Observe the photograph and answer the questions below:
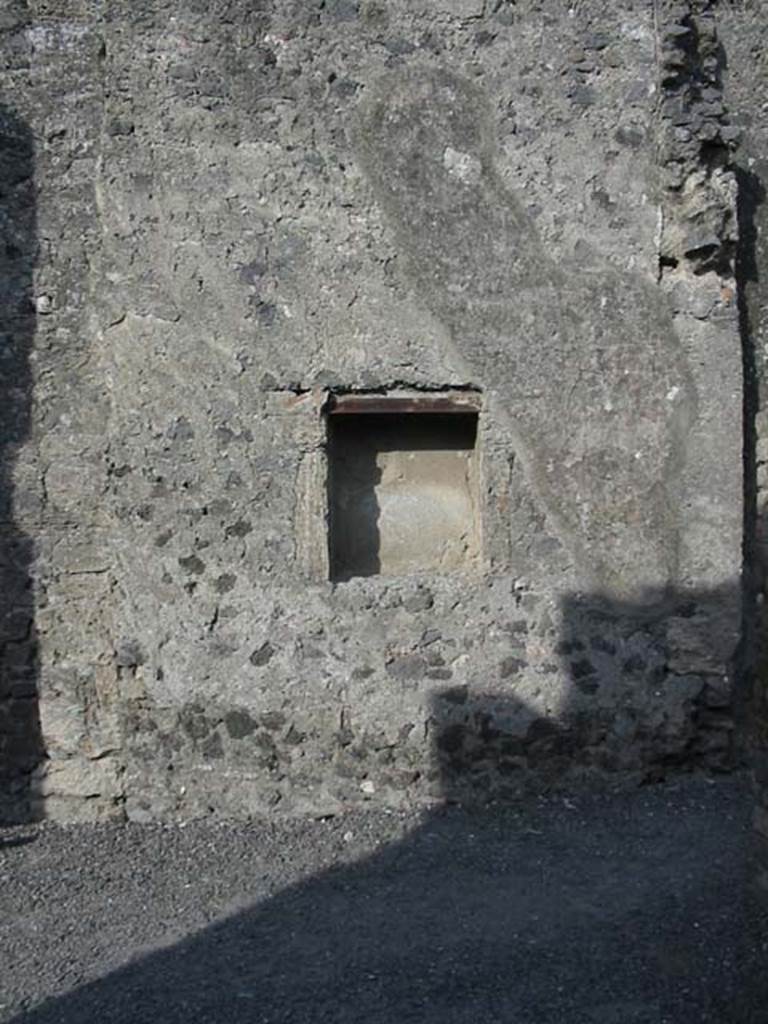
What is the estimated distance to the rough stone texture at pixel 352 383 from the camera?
5125 millimetres

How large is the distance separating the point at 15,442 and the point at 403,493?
195 cm

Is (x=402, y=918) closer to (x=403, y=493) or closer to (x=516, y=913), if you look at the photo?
(x=516, y=913)

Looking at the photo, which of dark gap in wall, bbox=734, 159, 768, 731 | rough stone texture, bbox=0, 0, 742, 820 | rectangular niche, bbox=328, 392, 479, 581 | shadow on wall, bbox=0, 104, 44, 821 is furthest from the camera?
dark gap in wall, bbox=734, 159, 768, 731

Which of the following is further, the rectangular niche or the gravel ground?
the rectangular niche

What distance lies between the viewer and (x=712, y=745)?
213 inches

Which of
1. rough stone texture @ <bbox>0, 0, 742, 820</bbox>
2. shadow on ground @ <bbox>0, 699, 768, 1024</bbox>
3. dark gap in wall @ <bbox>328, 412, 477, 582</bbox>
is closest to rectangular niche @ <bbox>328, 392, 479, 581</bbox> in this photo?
dark gap in wall @ <bbox>328, 412, 477, 582</bbox>

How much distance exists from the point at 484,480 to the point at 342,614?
96cm

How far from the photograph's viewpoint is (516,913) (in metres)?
4.13

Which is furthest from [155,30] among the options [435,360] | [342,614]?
[342,614]

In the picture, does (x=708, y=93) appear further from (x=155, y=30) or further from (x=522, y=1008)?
(x=522, y=1008)

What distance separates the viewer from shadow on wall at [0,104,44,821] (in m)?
5.23

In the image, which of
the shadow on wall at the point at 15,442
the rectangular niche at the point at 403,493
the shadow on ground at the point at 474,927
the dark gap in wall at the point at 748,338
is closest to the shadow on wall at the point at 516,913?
the shadow on ground at the point at 474,927

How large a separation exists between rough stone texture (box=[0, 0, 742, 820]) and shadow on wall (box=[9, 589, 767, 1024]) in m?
0.04

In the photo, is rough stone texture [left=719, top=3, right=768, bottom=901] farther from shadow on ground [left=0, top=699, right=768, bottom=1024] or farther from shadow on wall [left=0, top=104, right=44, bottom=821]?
shadow on wall [left=0, top=104, right=44, bottom=821]
